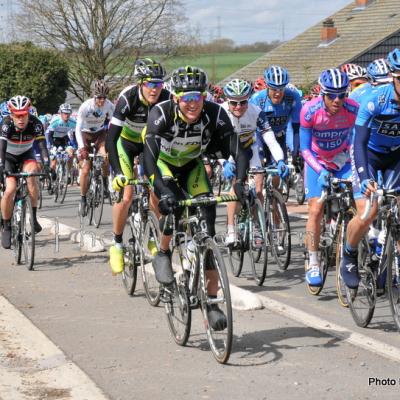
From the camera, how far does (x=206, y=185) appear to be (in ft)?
25.1

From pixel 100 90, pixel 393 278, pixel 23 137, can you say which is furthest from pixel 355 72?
pixel 393 278

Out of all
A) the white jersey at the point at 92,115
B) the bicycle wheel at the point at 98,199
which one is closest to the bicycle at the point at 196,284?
the white jersey at the point at 92,115

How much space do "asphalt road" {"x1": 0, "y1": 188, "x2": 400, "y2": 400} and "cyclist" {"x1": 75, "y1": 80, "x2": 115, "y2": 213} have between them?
177 inches

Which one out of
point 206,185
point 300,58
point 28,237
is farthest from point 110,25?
point 206,185

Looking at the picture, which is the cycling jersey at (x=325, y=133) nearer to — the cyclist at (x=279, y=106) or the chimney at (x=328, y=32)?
the cyclist at (x=279, y=106)

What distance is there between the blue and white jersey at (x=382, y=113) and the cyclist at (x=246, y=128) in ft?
8.51

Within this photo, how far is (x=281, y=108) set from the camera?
11531 millimetres

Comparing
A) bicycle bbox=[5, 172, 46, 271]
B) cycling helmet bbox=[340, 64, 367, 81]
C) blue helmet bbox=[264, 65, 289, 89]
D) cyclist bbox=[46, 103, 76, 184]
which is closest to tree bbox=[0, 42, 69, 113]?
cyclist bbox=[46, 103, 76, 184]

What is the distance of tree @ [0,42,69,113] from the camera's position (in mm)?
42812

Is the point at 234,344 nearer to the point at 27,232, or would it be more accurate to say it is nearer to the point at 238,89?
the point at 238,89

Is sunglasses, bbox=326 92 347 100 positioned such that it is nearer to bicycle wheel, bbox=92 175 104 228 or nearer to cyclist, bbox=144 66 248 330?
cyclist, bbox=144 66 248 330

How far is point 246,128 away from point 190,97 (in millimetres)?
3794

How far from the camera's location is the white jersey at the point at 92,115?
1449 centimetres

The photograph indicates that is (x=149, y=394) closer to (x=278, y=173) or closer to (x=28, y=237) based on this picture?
(x=278, y=173)
